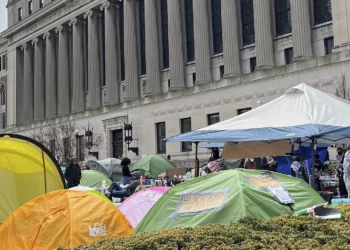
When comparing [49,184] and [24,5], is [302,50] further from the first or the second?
[24,5]

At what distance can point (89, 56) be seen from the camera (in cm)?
4784

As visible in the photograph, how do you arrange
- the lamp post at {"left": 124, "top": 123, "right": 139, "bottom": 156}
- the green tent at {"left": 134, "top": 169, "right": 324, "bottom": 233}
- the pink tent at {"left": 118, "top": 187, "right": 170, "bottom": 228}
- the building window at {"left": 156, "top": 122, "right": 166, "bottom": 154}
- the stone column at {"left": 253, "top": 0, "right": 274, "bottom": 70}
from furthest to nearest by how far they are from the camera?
the lamp post at {"left": 124, "top": 123, "right": 139, "bottom": 156} < the building window at {"left": 156, "top": 122, "right": 166, "bottom": 154} < the stone column at {"left": 253, "top": 0, "right": 274, "bottom": 70} < the pink tent at {"left": 118, "top": 187, "right": 170, "bottom": 228} < the green tent at {"left": 134, "top": 169, "right": 324, "bottom": 233}

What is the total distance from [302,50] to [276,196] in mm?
25194

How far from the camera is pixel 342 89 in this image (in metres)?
24.9

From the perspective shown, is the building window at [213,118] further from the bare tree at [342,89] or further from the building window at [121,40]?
the building window at [121,40]

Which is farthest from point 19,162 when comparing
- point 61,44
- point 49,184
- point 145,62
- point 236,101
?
point 61,44

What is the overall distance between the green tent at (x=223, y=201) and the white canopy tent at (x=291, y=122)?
3.20 metres

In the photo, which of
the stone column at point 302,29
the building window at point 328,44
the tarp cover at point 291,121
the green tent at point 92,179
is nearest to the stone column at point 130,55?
the stone column at point 302,29

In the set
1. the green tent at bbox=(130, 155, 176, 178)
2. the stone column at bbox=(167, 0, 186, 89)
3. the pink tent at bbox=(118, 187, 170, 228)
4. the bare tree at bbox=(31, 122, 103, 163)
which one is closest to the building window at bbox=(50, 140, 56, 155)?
the bare tree at bbox=(31, 122, 103, 163)

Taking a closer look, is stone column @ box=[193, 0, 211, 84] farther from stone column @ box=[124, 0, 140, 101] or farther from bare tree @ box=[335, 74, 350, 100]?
bare tree @ box=[335, 74, 350, 100]

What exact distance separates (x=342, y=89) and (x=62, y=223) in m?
20.4

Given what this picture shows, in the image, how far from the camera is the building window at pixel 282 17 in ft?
115

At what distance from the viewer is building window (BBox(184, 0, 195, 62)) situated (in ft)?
135

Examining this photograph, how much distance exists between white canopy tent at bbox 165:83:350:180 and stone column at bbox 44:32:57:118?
43.9 m
